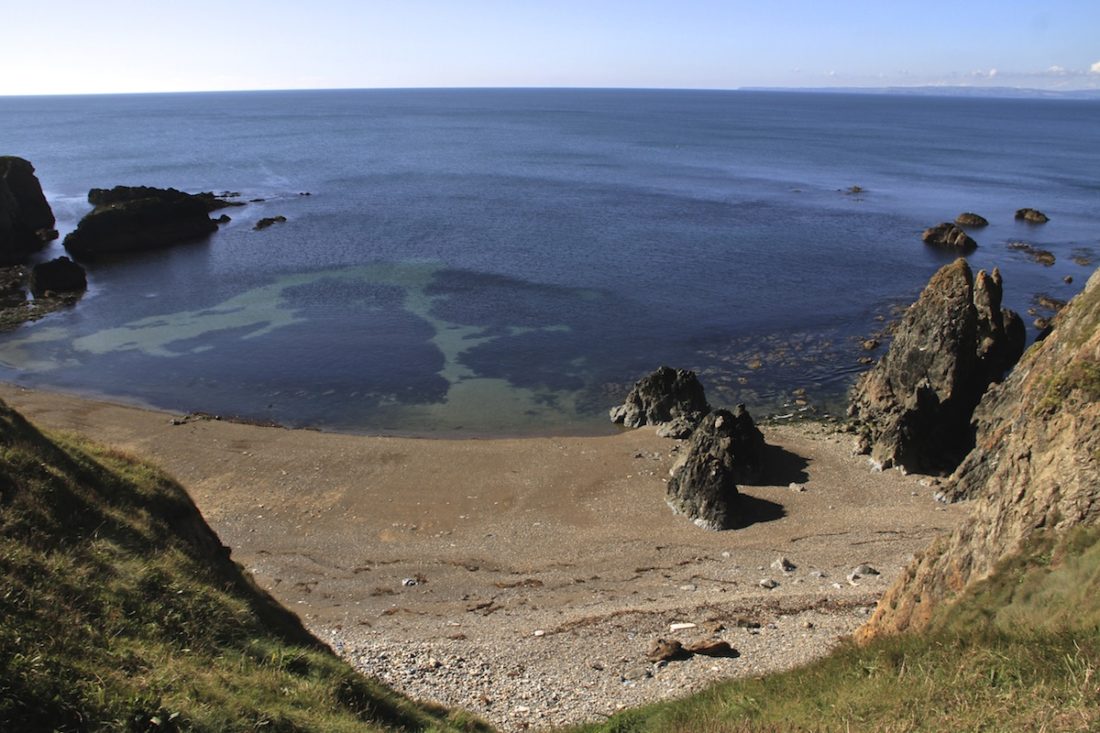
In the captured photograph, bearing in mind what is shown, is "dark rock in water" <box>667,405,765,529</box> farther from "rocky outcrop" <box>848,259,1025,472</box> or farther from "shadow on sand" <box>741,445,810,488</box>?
"rocky outcrop" <box>848,259,1025,472</box>

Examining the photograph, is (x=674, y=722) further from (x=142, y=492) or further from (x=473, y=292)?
(x=473, y=292)

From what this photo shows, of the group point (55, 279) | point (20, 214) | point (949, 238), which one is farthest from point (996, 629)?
point (20, 214)

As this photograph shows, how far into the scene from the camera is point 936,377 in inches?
1535

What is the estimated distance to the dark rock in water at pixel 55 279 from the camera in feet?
226

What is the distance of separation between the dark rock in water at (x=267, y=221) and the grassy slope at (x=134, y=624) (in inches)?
3092

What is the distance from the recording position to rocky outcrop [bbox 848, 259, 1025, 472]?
3578 centimetres

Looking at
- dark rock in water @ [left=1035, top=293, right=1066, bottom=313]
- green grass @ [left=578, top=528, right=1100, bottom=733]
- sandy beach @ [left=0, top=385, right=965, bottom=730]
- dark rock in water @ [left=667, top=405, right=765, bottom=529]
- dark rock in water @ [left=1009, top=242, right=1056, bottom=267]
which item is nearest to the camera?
green grass @ [left=578, top=528, right=1100, bottom=733]

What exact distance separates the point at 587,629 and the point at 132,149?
186 metres

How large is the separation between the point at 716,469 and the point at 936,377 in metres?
14.9

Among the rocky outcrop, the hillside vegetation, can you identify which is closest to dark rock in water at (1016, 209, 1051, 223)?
the rocky outcrop

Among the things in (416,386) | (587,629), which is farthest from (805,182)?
(587,629)

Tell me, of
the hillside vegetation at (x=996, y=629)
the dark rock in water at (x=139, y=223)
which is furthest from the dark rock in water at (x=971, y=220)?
the dark rock in water at (x=139, y=223)

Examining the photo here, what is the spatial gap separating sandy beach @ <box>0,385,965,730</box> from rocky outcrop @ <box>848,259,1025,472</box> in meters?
1.98

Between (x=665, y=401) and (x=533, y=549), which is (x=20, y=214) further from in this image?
(x=533, y=549)
